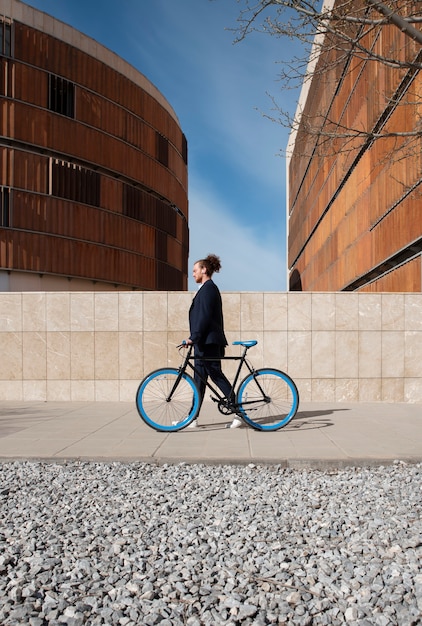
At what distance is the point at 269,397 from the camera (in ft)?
22.2

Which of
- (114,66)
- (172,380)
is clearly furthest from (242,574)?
(114,66)

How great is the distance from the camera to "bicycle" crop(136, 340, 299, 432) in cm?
664

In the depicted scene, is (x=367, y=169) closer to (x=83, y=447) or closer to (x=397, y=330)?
(x=397, y=330)

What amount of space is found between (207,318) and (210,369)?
24.8 inches

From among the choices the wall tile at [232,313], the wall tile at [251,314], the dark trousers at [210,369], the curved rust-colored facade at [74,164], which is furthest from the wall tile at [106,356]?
the curved rust-colored facade at [74,164]

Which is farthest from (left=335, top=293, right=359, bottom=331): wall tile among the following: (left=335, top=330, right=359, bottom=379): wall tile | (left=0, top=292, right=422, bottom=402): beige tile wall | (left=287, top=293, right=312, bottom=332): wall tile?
(left=287, top=293, right=312, bottom=332): wall tile

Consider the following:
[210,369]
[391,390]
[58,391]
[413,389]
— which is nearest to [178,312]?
[58,391]

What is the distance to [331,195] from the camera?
90.9 feet

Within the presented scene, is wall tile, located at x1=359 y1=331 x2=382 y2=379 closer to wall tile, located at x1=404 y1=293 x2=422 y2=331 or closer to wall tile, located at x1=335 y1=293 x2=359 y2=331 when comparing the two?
wall tile, located at x1=335 y1=293 x2=359 y2=331

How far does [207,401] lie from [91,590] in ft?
23.5

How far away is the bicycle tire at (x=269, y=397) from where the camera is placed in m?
6.75

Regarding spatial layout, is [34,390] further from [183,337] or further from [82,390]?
[183,337]

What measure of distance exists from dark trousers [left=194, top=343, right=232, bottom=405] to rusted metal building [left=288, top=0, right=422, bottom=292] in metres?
3.07

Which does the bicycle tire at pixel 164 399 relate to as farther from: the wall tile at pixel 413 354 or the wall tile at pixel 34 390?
the wall tile at pixel 413 354
